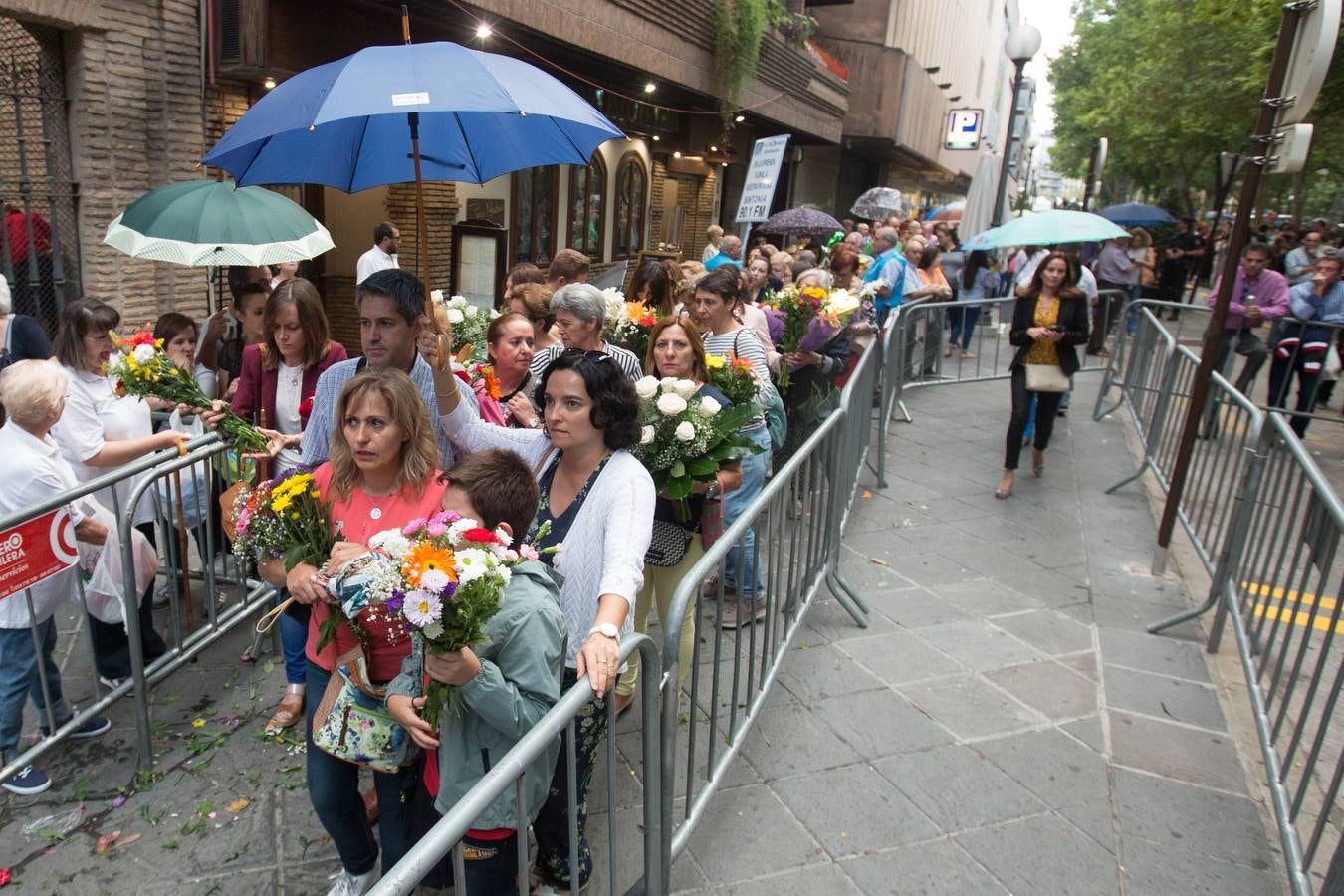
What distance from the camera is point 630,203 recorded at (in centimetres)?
1627

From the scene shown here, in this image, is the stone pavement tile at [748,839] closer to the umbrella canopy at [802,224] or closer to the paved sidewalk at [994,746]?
the paved sidewalk at [994,746]

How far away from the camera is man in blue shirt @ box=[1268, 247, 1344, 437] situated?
344 inches

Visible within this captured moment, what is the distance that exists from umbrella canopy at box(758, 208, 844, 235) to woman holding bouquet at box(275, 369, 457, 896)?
10.7 metres

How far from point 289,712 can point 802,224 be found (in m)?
A: 10.7

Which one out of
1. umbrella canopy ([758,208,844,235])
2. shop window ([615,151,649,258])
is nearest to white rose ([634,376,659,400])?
umbrella canopy ([758,208,844,235])

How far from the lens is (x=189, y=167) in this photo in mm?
7270

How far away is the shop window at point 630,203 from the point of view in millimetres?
15695

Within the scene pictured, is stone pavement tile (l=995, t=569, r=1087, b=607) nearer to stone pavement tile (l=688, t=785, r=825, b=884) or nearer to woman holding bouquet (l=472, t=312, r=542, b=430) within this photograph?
stone pavement tile (l=688, t=785, r=825, b=884)

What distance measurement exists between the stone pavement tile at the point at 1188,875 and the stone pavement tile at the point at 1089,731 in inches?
25.2

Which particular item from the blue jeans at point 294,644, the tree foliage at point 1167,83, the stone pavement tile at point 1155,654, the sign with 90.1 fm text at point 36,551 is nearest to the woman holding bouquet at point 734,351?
the stone pavement tile at point 1155,654

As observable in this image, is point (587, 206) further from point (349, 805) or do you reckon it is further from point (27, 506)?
point (349, 805)

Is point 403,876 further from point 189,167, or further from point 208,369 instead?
point 189,167

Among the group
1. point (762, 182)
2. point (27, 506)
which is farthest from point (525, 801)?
point (762, 182)

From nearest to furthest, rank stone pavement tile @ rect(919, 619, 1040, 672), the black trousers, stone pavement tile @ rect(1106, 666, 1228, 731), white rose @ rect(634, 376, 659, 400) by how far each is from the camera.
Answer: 1. white rose @ rect(634, 376, 659, 400)
2. stone pavement tile @ rect(1106, 666, 1228, 731)
3. stone pavement tile @ rect(919, 619, 1040, 672)
4. the black trousers
